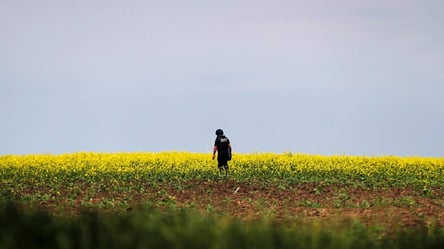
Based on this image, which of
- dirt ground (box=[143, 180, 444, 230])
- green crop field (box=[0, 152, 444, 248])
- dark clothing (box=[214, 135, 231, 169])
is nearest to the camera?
green crop field (box=[0, 152, 444, 248])

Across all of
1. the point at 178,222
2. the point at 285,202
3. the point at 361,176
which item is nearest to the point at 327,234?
the point at 178,222

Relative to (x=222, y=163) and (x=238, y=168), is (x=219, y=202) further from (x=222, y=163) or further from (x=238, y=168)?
(x=238, y=168)

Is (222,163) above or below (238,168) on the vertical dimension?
above

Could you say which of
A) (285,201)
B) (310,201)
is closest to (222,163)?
(285,201)

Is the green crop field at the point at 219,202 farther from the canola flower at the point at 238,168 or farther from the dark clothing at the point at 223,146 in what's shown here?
the dark clothing at the point at 223,146

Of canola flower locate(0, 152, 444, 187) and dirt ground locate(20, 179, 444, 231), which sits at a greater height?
canola flower locate(0, 152, 444, 187)

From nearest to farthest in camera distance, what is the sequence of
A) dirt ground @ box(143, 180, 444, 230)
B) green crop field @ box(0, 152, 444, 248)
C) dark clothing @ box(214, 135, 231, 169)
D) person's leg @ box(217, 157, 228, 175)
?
green crop field @ box(0, 152, 444, 248)
dirt ground @ box(143, 180, 444, 230)
dark clothing @ box(214, 135, 231, 169)
person's leg @ box(217, 157, 228, 175)

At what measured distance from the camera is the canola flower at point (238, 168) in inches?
1258

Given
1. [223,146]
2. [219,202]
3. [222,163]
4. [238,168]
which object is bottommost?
[219,202]

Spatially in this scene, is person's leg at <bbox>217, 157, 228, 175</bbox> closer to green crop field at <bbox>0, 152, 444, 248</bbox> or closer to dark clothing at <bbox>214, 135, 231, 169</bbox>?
dark clothing at <bbox>214, 135, 231, 169</bbox>

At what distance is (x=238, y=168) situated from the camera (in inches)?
1394

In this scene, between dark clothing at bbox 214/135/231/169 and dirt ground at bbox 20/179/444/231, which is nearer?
dirt ground at bbox 20/179/444/231

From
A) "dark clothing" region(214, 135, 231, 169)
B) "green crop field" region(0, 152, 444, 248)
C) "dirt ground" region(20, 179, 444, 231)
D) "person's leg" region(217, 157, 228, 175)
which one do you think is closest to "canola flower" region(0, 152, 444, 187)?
"green crop field" region(0, 152, 444, 248)

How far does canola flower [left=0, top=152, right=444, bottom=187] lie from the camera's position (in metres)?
32.0
